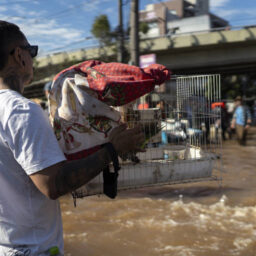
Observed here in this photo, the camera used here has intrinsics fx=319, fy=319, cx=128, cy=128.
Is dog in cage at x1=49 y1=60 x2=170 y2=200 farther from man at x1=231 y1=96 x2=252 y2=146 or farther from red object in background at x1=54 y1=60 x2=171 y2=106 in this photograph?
man at x1=231 y1=96 x2=252 y2=146

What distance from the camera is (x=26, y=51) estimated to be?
51.7 inches

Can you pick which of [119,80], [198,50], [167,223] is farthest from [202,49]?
[119,80]

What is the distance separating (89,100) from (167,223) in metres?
2.83

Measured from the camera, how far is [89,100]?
1.57 meters

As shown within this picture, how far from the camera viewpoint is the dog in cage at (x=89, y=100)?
1.50m

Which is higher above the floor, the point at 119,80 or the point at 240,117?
the point at 119,80

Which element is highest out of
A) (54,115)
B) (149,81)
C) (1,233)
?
(149,81)

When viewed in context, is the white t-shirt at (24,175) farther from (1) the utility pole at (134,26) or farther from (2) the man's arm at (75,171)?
(1) the utility pole at (134,26)

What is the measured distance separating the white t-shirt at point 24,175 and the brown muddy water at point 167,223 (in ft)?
7.37

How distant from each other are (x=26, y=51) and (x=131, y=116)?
2.84 ft

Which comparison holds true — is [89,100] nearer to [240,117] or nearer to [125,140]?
[125,140]

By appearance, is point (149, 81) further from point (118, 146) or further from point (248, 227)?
point (248, 227)

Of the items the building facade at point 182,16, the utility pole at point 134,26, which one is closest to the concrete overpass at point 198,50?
the utility pole at point 134,26

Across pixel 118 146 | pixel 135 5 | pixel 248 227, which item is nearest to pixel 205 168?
pixel 118 146
